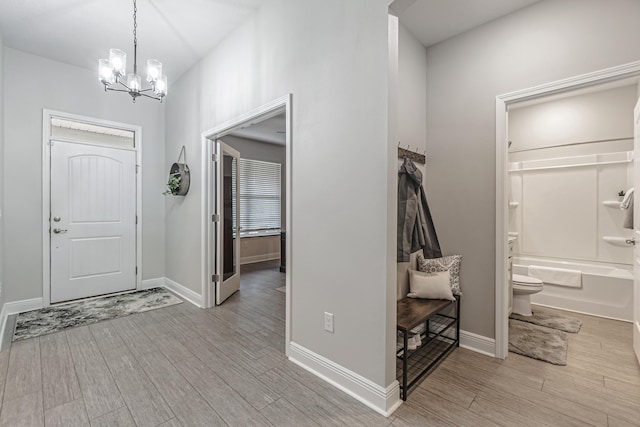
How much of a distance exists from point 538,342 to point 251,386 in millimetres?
2549

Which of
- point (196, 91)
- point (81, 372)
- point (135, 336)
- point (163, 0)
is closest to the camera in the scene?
point (81, 372)

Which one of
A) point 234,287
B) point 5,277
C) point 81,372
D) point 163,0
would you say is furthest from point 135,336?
point 163,0

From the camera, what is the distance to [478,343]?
2.50 m

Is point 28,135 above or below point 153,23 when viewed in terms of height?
below

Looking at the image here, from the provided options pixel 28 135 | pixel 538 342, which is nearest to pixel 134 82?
pixel 28 135

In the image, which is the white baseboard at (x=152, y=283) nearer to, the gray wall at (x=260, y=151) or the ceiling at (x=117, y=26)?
the gray wall at (x=260, y=151)

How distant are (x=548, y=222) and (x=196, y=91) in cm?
509

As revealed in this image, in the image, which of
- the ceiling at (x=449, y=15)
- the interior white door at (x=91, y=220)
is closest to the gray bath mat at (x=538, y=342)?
the ceiling at (x=449, y=15)

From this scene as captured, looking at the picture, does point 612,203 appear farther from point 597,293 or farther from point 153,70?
point 153,70

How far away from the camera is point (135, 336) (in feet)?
9.06

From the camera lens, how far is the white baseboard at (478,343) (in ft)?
7.97

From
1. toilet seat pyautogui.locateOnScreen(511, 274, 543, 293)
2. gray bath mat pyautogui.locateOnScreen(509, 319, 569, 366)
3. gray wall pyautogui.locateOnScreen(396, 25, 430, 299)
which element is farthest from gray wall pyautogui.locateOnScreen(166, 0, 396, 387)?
toilet seat pyautogui.locateOnScreen(511, 274, 543, 293)

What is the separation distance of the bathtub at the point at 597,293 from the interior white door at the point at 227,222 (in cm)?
404

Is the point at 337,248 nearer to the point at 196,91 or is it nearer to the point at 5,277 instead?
the point at 196,91
